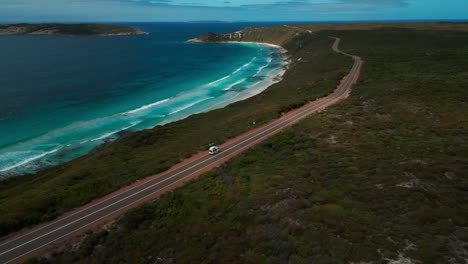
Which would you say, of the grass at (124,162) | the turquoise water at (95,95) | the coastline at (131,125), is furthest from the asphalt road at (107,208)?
the turquoise water at (95,95)

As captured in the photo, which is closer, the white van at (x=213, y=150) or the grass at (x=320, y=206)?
the grass at (x=320, y=206)

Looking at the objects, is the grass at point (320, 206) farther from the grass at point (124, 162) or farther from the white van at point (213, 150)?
the grass at point (124, 162)

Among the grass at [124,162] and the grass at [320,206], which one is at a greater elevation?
the grass at [320,206]

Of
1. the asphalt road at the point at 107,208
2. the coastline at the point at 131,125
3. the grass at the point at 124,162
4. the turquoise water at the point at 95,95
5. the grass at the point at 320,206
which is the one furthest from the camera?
the turquoise water at the point at 95,95

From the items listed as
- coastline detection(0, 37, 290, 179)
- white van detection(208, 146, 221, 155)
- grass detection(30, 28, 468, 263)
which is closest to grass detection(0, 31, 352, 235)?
white van detection(208, 146, 221, 155)

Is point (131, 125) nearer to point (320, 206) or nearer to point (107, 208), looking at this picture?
point (107, 208)

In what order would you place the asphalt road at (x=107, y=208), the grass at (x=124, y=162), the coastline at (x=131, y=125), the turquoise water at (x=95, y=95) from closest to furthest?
1. the asphalt road at (x=107, y=208)
2. the grass at (x=124, y=162)
3. the coastline at (x=131, y=125)
4. the turquoise water at (x=95, y=95)

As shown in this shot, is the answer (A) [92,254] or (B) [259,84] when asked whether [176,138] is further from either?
(B) [259,84]

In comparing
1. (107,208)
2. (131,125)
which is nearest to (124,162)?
(107,208)
